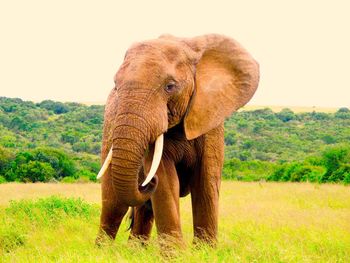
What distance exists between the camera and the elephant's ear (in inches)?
211

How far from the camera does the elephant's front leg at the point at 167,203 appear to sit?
5.41 metres

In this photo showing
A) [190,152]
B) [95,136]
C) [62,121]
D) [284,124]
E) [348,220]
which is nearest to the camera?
[190,152]

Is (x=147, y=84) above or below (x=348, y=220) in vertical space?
above

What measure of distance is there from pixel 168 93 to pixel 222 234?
243 cm

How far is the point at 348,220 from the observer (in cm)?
971

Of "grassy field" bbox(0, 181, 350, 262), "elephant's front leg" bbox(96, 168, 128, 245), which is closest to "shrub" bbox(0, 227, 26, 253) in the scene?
"grassy field" bbox(0, 181, 350, 262)

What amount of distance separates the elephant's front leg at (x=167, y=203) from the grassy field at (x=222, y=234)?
19 centimetres

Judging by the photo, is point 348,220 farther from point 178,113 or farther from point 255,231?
point 178,113

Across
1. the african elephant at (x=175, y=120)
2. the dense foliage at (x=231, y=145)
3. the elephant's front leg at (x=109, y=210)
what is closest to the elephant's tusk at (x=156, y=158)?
the african elephant at (x=175, y=120)

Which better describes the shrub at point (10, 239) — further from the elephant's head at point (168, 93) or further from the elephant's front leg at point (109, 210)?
the elephant's head at point (168, 93)

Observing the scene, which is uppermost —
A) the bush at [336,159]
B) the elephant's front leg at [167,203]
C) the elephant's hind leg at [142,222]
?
the elephant's front leg at [167,203]

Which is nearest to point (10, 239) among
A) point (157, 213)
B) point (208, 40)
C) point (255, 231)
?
point (255, 231)

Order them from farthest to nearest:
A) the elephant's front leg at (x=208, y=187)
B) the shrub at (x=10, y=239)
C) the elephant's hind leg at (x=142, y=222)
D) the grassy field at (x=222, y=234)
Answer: the shrub at (x=10, y=239)
the elephant's hind leg at (x=142, y=222)
the elephant's front leg at (x=208, y=187)
the grassy field at (x=222, y=234)

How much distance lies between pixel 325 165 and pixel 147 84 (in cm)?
2046
